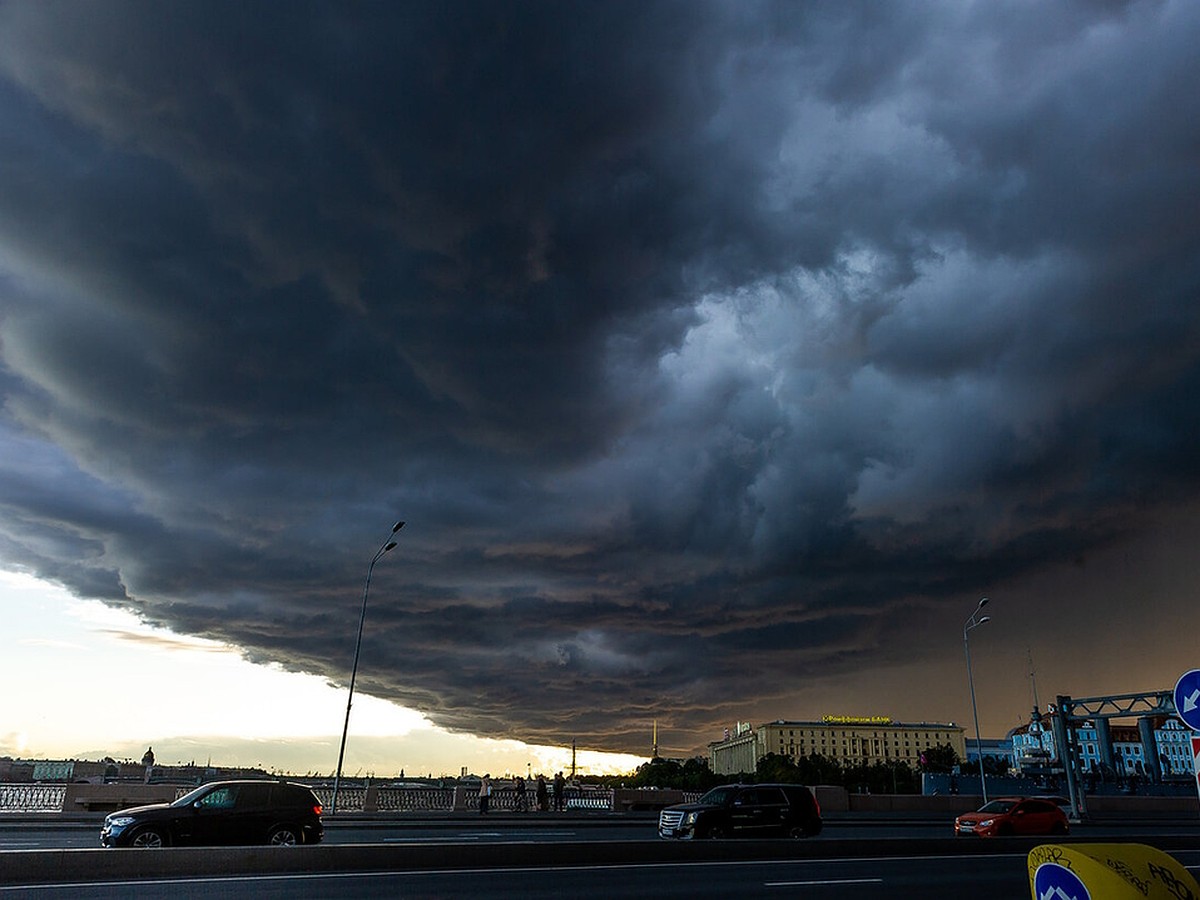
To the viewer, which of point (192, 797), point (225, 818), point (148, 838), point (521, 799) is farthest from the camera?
point (521, 799)

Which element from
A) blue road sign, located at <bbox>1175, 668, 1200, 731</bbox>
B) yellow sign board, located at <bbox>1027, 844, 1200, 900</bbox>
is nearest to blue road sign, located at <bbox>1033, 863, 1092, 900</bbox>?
yellow sign board, located at <bbox>1027, 844, 1200, 900</bbox>

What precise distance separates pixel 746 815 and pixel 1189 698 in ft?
52.1

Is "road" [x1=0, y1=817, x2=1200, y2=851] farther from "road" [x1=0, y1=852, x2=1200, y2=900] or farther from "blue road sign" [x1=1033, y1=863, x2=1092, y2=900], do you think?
"blue road sign" [x1=1033, y1=863, x2=1092, y2=900]

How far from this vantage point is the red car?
29.0 m

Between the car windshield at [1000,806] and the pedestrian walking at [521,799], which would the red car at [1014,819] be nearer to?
the car windshield at [1000,806]

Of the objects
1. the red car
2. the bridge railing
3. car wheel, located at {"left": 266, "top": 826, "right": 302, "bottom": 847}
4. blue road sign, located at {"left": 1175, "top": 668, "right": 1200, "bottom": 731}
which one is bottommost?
the bridge railing

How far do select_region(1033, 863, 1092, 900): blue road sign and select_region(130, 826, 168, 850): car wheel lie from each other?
62.2 ft

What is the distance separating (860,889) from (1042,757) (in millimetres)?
138910

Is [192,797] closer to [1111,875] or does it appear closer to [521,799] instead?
[1111,875]

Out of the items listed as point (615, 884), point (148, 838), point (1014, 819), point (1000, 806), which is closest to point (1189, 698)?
point (615, 884)

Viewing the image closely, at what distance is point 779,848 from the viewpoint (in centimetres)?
1811

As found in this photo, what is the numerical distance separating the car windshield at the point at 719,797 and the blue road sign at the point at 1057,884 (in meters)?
21.6

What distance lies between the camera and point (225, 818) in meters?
18.8

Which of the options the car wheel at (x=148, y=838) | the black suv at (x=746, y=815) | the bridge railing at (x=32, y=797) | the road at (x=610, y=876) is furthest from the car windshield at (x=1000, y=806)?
the bridge railing at (x=32, y=797)
